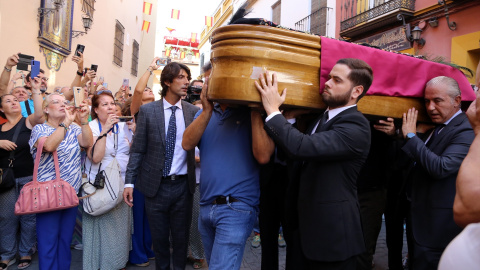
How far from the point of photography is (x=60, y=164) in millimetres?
3426

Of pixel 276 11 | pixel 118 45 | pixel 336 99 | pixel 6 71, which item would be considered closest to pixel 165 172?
pixel 336 99

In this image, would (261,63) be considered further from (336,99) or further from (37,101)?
(37,101)

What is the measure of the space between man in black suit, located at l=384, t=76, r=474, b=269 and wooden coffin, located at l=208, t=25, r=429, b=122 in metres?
0.86

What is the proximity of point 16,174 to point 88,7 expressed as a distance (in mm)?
7895

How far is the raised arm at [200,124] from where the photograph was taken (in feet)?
7.72

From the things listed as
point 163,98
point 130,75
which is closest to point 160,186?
point 163,98

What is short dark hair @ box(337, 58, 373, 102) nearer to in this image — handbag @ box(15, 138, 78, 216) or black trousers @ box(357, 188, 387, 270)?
black trousers @ box(357, 188, 387, 270)

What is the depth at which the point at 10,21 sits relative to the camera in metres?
6.75

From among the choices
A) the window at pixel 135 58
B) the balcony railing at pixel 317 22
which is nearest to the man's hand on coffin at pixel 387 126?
the balcony railing at pixel 317 22

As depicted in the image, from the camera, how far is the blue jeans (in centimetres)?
227

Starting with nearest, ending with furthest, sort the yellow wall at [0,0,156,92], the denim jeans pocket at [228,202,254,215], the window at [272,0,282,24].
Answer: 1. the denim jeans pocket at [228,202,254,215]
2. the yellow wall at [0,0,156,92]
3. the window at [272,0,282,24]

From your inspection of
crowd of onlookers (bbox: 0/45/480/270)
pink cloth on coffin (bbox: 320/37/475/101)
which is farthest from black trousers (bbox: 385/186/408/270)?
pink cloth on coffin (bbox: 320/37/475/101)

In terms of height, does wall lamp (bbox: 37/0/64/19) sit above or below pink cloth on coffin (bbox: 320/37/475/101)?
above

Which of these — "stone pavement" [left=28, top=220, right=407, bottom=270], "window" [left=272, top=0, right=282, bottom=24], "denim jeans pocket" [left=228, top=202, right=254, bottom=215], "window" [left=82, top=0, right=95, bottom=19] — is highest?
"window" [left=272, top=0, right=282, bottom=24]
